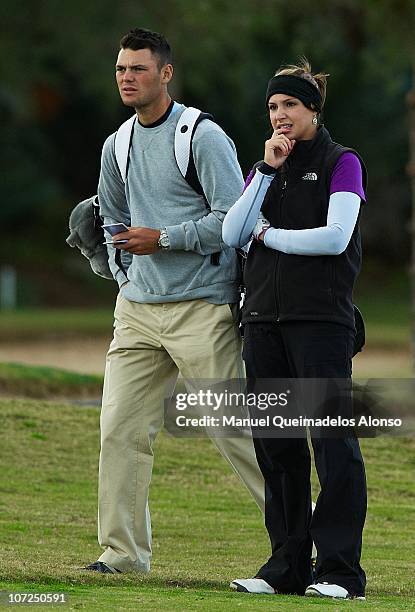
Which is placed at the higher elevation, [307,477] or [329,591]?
[307,477]

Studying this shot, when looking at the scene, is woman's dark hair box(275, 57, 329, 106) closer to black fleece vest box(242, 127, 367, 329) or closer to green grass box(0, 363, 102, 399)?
black fleece vest box(242, 127, 367, 329)

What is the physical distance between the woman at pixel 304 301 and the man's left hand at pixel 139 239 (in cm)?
47

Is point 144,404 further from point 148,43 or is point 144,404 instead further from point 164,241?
point 148,43

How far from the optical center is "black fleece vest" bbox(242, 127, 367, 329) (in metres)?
5.66

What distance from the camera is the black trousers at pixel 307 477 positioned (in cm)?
568

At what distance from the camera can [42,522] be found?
7926 millimetres

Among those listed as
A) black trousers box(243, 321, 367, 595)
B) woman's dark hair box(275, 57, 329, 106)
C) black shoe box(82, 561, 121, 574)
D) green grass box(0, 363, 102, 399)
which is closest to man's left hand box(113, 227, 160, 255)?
black trousers box(243, 321, 367, 595)

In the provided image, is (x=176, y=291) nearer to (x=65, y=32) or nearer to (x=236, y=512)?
(x=236, y=512)

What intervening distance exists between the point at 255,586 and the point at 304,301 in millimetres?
1188

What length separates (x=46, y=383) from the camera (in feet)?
42.6

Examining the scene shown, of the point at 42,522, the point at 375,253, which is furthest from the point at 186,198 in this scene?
the point at 375,253

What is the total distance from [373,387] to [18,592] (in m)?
4.08

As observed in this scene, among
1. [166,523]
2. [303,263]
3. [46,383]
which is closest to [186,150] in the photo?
[303,263]

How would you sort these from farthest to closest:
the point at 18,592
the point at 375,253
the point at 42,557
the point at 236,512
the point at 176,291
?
the point at 375,253 → the point at 236,512 → the point at 42,557 → the point at 176,291 → the point at 18,592
